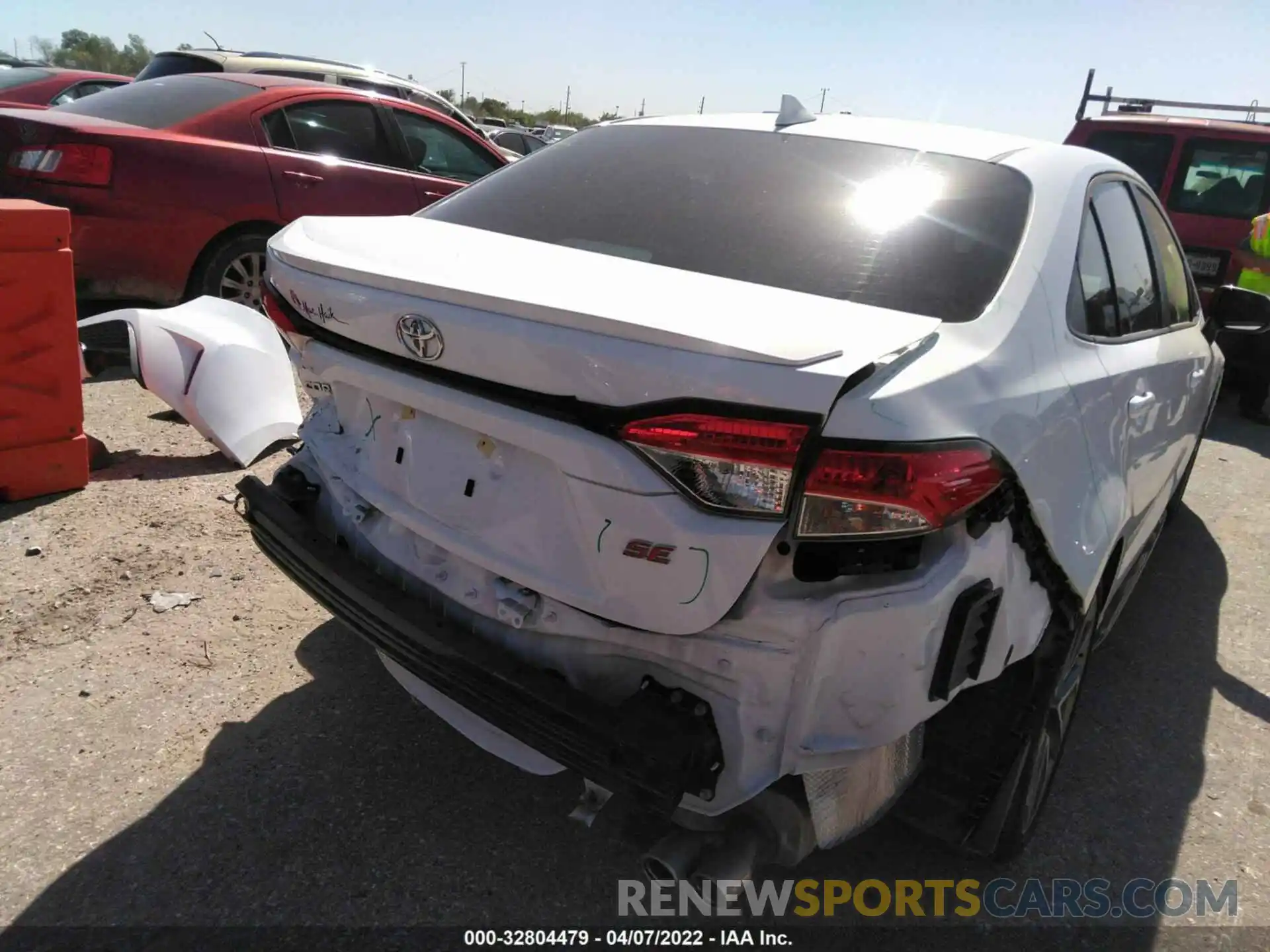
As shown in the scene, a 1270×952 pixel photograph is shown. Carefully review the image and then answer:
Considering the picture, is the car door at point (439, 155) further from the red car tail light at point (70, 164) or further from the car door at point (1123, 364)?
the car door at point (1123, 364)

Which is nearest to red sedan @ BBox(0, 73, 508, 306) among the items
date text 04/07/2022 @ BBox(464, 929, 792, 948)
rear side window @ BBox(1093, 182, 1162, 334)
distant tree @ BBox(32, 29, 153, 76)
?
date text 04/07/2022 @ BBox(464, 929, 792, 948)

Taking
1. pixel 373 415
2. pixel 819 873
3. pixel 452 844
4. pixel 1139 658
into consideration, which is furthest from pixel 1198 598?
pixel 373 415

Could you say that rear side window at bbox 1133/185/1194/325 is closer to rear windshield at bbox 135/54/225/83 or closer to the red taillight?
the red taillight

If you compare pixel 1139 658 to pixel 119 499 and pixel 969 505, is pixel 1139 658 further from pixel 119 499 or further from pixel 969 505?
pixel 119 499

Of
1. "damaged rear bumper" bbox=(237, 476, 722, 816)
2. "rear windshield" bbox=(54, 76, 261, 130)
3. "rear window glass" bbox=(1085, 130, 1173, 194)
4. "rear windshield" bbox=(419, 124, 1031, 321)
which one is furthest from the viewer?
"rear window glass" bbox=(1085, 130, 1173, 194)

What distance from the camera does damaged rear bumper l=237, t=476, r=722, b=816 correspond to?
171 cm

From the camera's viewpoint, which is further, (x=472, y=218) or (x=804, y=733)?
(x=472, y=218)

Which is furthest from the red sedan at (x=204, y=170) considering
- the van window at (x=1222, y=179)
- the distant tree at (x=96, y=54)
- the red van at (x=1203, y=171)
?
the distant tree at (x=96, y=54)

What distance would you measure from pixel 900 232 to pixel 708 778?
126 cm

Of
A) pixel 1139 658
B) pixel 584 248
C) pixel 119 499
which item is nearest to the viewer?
pixel 584 248

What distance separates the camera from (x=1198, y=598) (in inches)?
165

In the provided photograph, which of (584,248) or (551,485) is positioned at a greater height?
(584,248)

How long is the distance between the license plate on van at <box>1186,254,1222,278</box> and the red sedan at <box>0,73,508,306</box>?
596 cm

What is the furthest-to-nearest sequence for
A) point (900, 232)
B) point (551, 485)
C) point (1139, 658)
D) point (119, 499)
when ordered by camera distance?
point (119, 499)
point (1139, 658)
point (900, 232)
point (551, 485)
